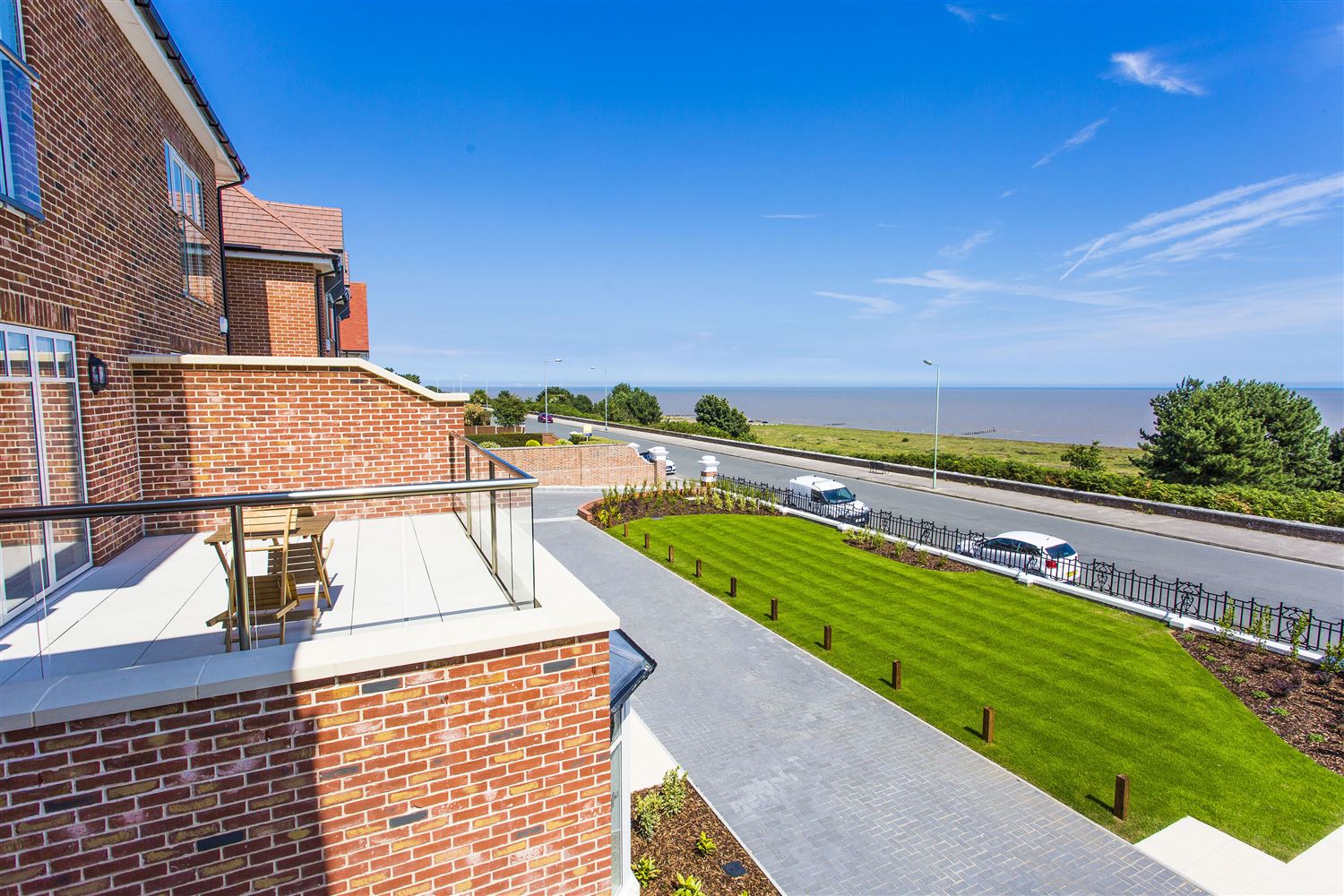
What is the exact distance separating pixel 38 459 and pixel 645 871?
274 inches

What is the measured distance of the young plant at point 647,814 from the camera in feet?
25.9

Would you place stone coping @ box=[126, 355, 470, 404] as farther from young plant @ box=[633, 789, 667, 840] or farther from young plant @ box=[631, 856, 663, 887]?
young plant @ box=[631, 856, 663, 887]

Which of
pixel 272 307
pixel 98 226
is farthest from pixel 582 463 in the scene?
pixel 98 226

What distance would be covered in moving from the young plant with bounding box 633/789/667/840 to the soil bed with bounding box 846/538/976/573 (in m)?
12.2

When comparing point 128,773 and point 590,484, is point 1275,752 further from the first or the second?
point 590,484

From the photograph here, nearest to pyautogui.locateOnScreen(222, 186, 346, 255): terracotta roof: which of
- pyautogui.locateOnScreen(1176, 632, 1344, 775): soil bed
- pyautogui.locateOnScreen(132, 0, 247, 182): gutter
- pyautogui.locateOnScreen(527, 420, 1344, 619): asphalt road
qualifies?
pyautogui.locateOnScreen(132, 0, 247, 182): gutter

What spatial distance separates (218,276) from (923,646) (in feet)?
50.9

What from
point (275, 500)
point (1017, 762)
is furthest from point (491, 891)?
point (1017, 762)

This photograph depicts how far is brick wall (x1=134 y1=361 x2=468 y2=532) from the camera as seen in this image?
7.71 m

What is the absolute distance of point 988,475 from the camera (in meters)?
32.9

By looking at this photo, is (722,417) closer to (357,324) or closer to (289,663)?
(357,324)

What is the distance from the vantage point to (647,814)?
7.98 meters

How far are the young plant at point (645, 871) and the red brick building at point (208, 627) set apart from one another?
2.38 ft

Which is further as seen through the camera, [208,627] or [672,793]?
[672,793]
